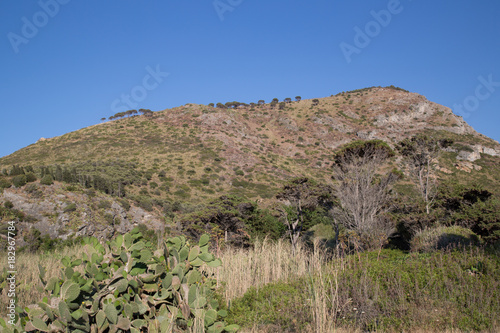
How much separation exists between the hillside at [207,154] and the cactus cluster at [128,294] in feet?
40.5

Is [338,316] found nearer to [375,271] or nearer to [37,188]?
[375,271]

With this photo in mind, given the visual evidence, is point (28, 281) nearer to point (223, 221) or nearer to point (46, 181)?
point (223, 221)

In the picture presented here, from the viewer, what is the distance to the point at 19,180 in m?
14.3

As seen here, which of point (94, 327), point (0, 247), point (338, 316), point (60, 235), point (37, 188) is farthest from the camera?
point (37, 188)

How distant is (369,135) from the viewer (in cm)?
5588

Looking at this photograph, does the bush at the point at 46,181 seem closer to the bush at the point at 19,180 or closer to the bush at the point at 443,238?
the bush at the point at 19,180

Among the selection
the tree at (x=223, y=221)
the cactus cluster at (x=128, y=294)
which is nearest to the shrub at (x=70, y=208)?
the tree at (x=223, y=221)

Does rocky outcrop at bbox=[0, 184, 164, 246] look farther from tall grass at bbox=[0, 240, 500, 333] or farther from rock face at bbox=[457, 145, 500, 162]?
rock face at bbox=[457, 145, 500, 162]

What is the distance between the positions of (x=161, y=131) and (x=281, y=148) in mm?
21557

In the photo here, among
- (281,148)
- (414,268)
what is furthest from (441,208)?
(281,148)

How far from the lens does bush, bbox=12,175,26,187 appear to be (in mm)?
14118

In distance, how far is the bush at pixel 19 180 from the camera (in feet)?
46.3

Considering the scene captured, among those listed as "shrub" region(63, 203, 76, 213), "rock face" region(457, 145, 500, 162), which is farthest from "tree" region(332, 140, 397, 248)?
"rock face" region(457, 145, 500, 162)

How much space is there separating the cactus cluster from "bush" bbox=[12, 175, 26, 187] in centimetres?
1467
